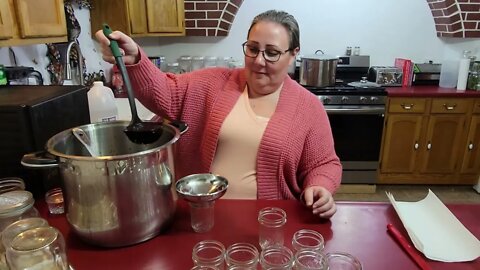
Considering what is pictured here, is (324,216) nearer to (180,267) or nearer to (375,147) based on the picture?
(180,267)

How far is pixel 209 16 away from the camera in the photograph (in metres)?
3.27

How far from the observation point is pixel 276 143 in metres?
1.23

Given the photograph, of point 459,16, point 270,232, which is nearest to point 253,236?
point 270,232

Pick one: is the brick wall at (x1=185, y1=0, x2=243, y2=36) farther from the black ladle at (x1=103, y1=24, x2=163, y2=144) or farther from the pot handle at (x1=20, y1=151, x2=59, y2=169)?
the pot handle at (x1=20, y1=151, x2=59, y2=169)

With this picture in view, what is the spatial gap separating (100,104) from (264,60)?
0.81 m

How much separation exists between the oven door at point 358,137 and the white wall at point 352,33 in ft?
2.69

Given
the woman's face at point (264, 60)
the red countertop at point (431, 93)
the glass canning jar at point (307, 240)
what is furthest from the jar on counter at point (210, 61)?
the glass canning jar at point (307, 240)

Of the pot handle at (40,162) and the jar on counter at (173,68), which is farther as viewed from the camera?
the jar on counter at (173,68)

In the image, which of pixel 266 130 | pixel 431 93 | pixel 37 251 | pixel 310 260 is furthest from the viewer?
pixel 431 93

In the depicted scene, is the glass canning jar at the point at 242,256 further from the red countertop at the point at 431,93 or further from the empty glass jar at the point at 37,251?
the red countertop at the point at 431,93

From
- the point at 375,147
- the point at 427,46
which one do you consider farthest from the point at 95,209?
the point at 427,46

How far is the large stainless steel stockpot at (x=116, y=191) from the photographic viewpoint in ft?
2.38

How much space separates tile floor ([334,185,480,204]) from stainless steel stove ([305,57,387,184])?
0.10m

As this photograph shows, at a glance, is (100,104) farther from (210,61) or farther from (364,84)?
(364,84)
